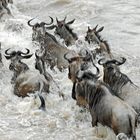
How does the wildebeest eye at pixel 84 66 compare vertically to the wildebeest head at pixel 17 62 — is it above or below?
above

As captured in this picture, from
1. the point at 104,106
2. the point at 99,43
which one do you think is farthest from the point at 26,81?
the point at 99,43

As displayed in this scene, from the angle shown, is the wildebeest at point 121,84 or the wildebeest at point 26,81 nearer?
the wildebeest at point 121,84

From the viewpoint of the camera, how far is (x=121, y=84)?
9648 millimetres

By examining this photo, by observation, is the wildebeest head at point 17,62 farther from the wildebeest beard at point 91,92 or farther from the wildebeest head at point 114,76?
the wildebeest beard at point 91,92

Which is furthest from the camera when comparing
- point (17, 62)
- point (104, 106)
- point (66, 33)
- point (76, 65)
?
point (66, 33)

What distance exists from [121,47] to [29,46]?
2981 millimetres

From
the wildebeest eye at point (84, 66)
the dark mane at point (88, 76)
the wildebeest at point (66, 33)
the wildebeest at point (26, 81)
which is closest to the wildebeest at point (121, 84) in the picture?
the wildebeest eye at point (84, 66)

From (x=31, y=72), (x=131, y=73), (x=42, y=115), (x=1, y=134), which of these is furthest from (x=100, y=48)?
(x=1, y=134)

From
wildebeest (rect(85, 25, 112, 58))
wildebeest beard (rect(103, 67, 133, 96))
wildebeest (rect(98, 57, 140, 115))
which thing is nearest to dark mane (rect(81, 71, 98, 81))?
wildebeest (rect(98, 57, 140, 115))

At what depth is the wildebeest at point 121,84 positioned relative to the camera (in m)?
9.04

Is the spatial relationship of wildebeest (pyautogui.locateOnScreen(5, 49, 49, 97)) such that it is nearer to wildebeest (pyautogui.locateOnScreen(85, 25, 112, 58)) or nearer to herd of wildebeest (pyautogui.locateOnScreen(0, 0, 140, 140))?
herd of wildebeest (pyautogui.locateOnScreen(0, 0, 140, 140))

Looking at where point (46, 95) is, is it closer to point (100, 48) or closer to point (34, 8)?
point (100, 48)

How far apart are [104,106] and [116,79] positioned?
5.23 feet

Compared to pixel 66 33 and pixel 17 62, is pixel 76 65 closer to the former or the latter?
pixel 17 62
